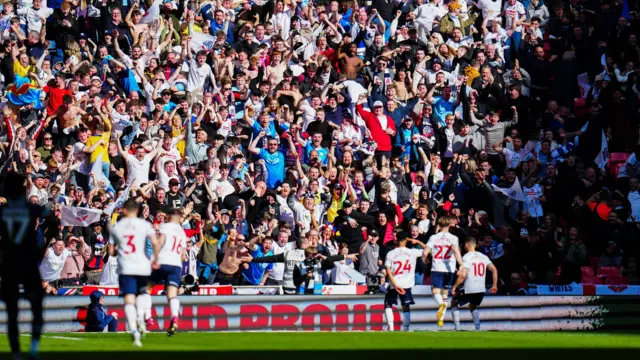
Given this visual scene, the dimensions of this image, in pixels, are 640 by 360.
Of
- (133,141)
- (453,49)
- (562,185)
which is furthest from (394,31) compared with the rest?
(133,141)

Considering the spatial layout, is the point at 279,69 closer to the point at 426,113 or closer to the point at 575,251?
the point at 426,113

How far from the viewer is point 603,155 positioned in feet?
100

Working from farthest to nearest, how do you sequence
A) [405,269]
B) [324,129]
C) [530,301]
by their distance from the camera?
[324,129] < [530,301] < [405,269]

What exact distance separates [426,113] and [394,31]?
10.5 feet

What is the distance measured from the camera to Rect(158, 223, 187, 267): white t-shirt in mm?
18312

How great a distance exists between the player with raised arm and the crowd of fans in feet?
30.6

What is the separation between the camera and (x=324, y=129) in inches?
1142

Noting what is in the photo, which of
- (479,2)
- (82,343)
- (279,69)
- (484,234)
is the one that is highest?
(479,2)

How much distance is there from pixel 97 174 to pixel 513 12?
12.3 metres

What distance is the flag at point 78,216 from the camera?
24.8 meters

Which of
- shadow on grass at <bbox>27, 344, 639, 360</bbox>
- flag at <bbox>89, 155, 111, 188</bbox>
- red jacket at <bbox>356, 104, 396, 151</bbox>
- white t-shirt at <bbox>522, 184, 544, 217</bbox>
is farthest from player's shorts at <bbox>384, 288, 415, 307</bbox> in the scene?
flag at <bbox>89, 155, 111, 188</bbox>

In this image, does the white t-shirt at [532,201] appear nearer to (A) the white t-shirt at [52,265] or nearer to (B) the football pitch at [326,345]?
(B) the football pitch at [326,345]

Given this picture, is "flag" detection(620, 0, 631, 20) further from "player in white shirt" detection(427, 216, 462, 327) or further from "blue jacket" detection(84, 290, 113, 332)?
"blue jacket" detection(84, 290, 113, 332)

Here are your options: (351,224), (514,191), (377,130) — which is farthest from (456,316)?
(377,130)
